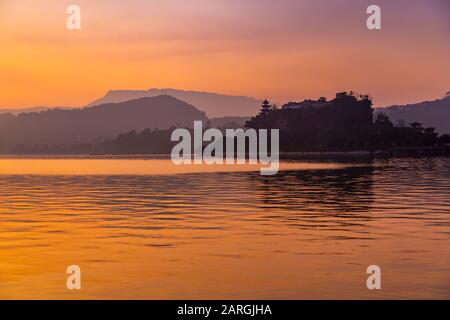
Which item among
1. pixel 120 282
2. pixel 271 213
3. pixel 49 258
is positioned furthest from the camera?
pixel 271 213

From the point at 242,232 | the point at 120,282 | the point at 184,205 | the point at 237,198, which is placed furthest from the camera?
the point at 237,198

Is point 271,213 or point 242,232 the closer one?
point 242,232

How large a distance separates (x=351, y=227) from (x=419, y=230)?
331cm

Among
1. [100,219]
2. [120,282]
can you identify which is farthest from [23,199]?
[120,282]

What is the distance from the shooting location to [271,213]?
4641 centimetres

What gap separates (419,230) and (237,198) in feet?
87.6

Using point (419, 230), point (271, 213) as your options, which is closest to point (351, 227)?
point (419, 230)

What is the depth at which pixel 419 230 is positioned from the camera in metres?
35.6
